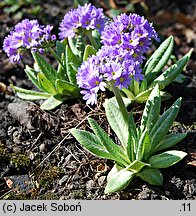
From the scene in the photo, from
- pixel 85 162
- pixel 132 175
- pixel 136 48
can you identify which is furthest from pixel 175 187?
pixel 136 48

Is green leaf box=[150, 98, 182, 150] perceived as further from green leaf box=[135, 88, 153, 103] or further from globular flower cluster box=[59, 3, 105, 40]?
globular flower cluster box=[59, 3, 105, 40]

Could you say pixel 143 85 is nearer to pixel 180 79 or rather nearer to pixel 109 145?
pixel 180 79

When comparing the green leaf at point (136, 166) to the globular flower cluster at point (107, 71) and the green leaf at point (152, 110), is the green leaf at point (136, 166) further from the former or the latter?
the globular flower cluster at point (107, 71)

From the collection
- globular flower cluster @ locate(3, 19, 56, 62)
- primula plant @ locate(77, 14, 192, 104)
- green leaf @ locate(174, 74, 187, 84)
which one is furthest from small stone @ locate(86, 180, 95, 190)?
green leaf @ locate(174, 74, 187, 84)

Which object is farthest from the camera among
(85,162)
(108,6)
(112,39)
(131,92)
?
(108,6)

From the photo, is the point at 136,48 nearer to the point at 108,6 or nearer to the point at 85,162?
the point at 85,162

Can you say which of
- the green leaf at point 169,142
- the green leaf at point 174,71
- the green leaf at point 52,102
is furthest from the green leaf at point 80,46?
the green leaf at point 169,142
